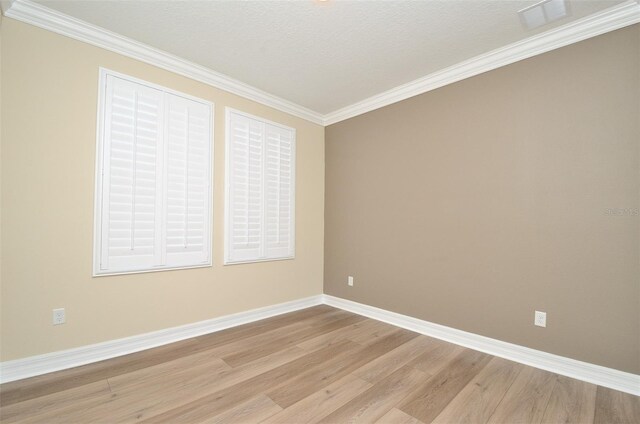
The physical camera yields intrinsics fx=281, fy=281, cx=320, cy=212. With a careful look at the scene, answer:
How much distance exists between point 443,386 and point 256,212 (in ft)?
8.26

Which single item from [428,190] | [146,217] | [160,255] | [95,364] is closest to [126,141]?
[146,217]

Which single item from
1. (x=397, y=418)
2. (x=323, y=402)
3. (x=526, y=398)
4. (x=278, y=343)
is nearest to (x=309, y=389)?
(x=323, y=402)

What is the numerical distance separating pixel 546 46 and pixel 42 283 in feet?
14.7

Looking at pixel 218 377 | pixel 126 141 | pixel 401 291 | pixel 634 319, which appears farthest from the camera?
pixel 401 291

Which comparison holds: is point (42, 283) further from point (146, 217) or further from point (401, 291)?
point (401, 291)

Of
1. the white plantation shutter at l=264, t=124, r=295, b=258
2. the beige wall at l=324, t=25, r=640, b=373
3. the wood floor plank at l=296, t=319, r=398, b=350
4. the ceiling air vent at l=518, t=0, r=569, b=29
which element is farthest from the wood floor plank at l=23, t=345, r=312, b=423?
the ceiling air vent at l=518, t=0, r=569, b=29

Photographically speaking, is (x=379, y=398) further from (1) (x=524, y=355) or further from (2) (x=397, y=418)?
(1) (x=524, y=355)

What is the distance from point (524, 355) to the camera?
7.87 ft

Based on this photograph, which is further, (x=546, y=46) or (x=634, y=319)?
(x=546, y=46)

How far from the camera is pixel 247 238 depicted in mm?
3348

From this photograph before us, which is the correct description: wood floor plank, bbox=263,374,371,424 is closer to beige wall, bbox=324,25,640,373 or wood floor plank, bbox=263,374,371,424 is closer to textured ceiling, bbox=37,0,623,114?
beige wall, bbox=324,25,640,373

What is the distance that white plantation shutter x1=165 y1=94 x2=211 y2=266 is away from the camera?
2.76m

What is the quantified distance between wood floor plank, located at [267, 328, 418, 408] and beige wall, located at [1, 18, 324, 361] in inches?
55.5

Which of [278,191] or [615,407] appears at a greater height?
[278,191]
